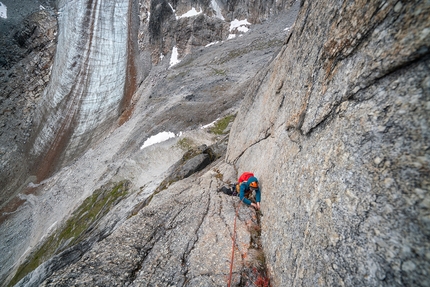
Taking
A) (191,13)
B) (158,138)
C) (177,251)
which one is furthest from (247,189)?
(191,13)

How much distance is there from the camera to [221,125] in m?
A: 23.1

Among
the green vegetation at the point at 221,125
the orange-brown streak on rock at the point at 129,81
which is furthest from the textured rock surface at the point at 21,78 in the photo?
the green vegetation at the point at 221,125

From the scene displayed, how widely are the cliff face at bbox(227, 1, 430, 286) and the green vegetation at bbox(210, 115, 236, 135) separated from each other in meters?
16.8

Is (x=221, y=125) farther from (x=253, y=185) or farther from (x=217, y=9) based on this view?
(x=217, y=9)

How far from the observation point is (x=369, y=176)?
9.89 ft

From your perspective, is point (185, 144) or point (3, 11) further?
point (3, 11)

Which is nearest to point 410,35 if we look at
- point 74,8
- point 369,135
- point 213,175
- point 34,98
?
point 369,135

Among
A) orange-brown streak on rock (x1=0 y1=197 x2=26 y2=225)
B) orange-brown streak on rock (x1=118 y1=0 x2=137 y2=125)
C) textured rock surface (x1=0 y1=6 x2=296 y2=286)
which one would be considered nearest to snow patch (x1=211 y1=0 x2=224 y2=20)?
textured rock surface (x1=0 y1=6 x2=296 y2=286)

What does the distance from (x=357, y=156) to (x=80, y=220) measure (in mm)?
21232

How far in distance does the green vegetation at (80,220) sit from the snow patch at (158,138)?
520 centimetres

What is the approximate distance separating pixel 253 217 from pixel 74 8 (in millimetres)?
53882

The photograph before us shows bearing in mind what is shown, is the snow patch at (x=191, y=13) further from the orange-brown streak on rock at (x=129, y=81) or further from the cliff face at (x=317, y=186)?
the cliff face at (x=317, y=186)

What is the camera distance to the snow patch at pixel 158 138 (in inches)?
917

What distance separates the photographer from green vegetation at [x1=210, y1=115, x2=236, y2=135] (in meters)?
22.8
